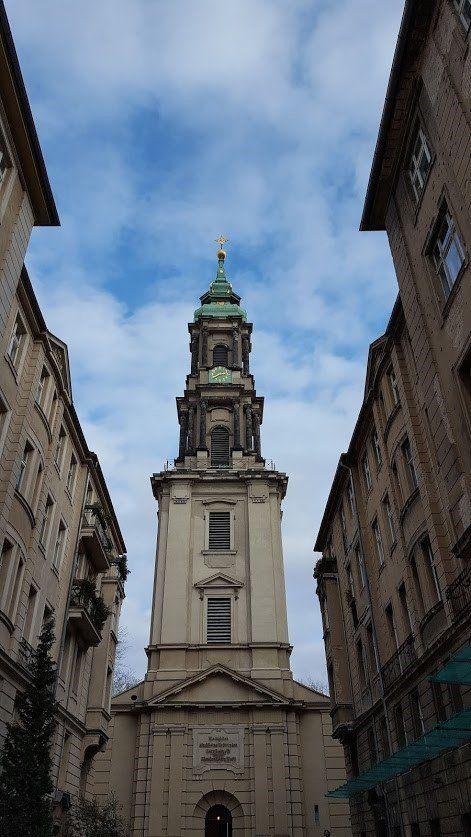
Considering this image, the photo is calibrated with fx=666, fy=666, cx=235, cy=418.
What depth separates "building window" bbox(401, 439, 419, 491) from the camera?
21.4 metres

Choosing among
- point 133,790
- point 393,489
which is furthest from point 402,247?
point 133,790

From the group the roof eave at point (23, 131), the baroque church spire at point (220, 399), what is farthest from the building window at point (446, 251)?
the baroque church spire at point (220, 399)

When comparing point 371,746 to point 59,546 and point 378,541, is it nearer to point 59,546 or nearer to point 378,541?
point 378,541

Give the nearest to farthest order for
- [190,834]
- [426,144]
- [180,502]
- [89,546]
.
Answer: [426,144], [89,546], [190,834], [180,502]

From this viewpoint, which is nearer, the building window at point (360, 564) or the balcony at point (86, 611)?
the balcony at point (86, 611)

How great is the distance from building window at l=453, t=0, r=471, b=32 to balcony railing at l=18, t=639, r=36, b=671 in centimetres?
1939

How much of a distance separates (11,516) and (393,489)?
1259 cm

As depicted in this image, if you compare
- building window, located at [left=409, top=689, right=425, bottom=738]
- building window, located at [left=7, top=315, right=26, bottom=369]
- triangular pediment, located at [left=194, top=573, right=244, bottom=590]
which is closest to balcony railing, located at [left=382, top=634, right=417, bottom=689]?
building window, located at [left=409, top=689, right=425, bottom=738]

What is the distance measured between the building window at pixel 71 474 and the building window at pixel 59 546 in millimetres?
1665

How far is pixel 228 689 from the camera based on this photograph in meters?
37.5

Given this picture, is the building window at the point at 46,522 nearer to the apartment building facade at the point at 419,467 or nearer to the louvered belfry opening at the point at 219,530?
the apartment building facade at the point at 419,467

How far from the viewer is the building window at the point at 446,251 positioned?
572 inches

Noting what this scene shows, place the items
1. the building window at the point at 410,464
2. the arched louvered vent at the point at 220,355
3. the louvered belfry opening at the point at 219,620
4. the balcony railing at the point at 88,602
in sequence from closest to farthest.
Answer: the building window at the point at 410,464
the balcony railing at the point at 88,602
the louvered belfry opening at the point at 219,620
the arched louvered vent at the point at 220,355

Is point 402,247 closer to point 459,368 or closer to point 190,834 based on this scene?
point 459,368
